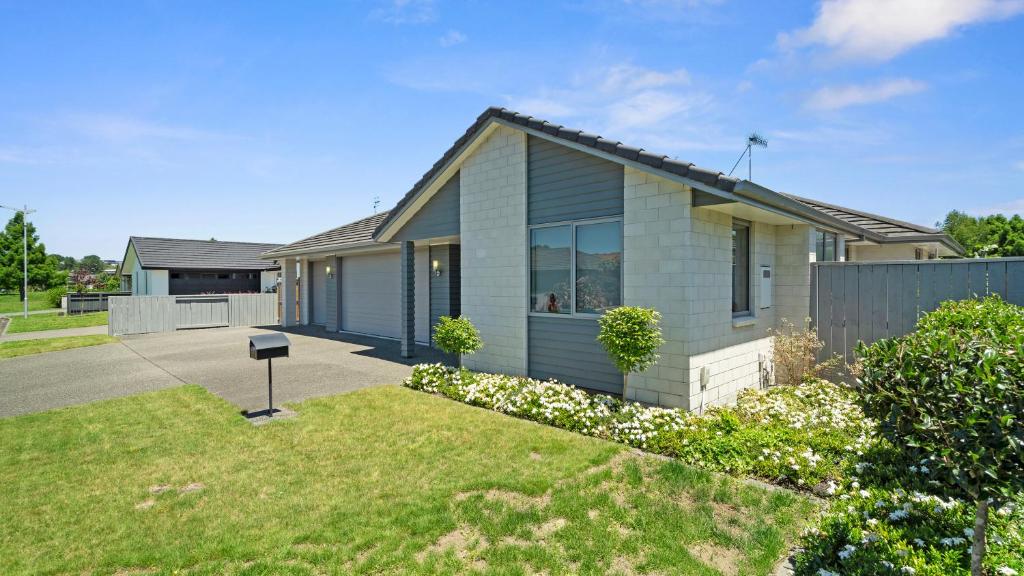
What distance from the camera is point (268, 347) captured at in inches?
277

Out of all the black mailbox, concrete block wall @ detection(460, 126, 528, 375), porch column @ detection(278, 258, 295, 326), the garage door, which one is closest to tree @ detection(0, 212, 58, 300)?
porch column @ detection(278, 258, 295, 326)

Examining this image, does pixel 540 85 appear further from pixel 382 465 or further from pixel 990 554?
pixel 990 554

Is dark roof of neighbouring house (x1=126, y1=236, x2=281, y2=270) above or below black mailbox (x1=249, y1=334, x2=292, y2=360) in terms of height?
above

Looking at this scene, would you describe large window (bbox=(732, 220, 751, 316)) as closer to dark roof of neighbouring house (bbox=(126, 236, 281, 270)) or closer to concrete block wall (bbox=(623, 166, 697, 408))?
concrete block wall (bbox=(623, 166, 697, 408))

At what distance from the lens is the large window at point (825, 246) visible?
942 centimetres

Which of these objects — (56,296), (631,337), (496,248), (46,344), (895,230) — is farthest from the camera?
(56,296)

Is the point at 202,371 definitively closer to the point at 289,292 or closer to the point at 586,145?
the point at 586,145

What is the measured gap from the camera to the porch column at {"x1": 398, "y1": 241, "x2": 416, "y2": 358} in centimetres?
1153

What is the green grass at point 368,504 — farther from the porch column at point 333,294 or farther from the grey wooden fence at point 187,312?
the grey wooden fence at point 187,312

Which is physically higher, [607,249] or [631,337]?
[607,249]

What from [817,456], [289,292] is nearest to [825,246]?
[817,456]

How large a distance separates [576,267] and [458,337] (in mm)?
2670

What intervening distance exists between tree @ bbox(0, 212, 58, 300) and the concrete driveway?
1449 inches

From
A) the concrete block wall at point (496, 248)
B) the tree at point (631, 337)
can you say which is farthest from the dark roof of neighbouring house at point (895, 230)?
the concrete block wall at point (496, 248)
